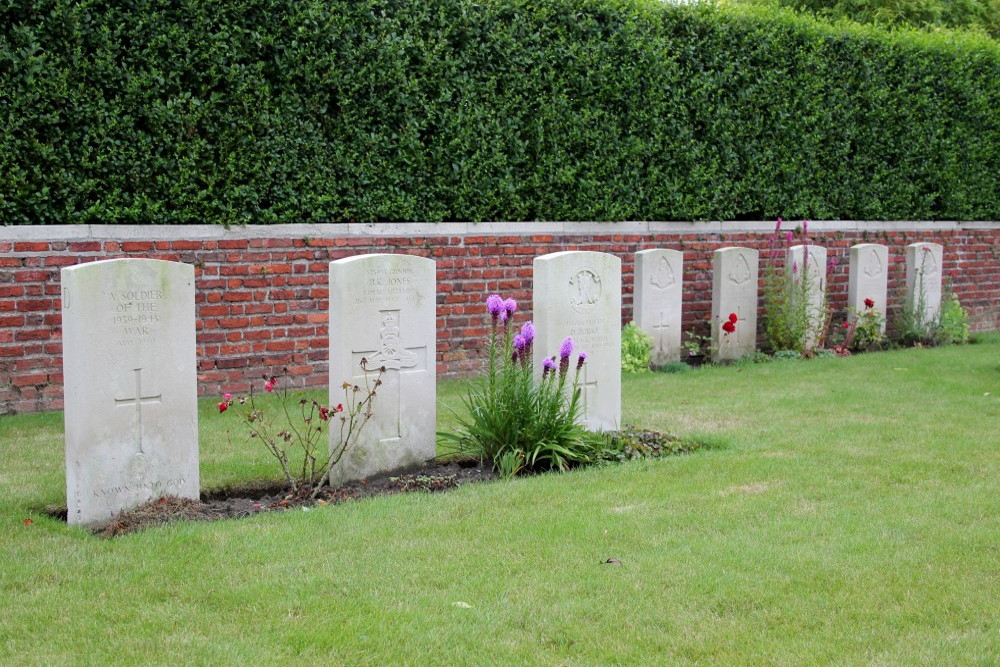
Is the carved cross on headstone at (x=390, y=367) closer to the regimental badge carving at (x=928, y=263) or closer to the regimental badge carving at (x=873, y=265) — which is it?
the regimental badge carving at (x=873, y=265)

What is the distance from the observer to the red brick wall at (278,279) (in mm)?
8102

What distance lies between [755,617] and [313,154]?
21.6 ft

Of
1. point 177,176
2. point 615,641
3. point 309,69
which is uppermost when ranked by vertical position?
point 309,69

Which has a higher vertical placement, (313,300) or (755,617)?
(313,300)

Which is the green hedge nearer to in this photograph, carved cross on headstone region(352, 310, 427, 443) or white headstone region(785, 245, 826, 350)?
white headstone region(785, 245, 826, 350)

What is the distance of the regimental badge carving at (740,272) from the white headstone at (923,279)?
297 cm

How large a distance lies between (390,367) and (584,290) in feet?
5.19

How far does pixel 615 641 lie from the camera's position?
151 inches

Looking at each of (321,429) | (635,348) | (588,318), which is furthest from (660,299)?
(321,429)

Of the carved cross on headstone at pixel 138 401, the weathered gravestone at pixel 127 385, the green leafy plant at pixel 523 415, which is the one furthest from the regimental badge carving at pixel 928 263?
the carved cross on headstone at pixel 138 401

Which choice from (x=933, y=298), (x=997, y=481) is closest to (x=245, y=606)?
(x=997, y=481)

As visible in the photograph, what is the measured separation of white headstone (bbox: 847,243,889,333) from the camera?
1305cm

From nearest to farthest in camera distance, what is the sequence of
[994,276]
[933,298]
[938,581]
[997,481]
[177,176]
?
[938,581] < [997,481] < [177,176] < [933,298] < [994,276]

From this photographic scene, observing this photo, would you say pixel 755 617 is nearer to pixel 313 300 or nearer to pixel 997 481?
pixel 997 481
